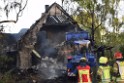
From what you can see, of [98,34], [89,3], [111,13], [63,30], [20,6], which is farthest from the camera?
[63,30]

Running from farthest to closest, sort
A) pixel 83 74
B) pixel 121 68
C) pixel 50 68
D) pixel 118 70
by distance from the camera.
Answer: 1. pixel 50 68
2. pixel 121 68
3. pixel 118 70
4. pixel 83 74

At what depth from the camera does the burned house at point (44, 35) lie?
35531 mm

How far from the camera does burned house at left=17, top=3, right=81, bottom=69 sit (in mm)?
35531

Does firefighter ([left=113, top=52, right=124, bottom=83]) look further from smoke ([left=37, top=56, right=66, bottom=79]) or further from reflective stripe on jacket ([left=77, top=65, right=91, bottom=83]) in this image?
smoke ([left=37, top=56, right=66, bottom=79])

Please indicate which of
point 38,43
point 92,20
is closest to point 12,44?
point 38,43

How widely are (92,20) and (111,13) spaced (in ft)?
6.23

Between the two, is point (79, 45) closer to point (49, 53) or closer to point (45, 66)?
point (45, 66)

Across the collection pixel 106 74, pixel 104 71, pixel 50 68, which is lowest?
pixel 50 68

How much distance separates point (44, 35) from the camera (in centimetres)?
3794

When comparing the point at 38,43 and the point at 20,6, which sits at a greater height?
the point at 20,6

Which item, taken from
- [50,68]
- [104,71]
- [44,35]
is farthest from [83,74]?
[44,35]

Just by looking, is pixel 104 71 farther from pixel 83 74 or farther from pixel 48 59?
pixel 48 59

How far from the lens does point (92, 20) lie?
30141 mm

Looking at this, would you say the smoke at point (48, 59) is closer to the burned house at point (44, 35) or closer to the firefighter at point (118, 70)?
the burned house at point (44, 35)
